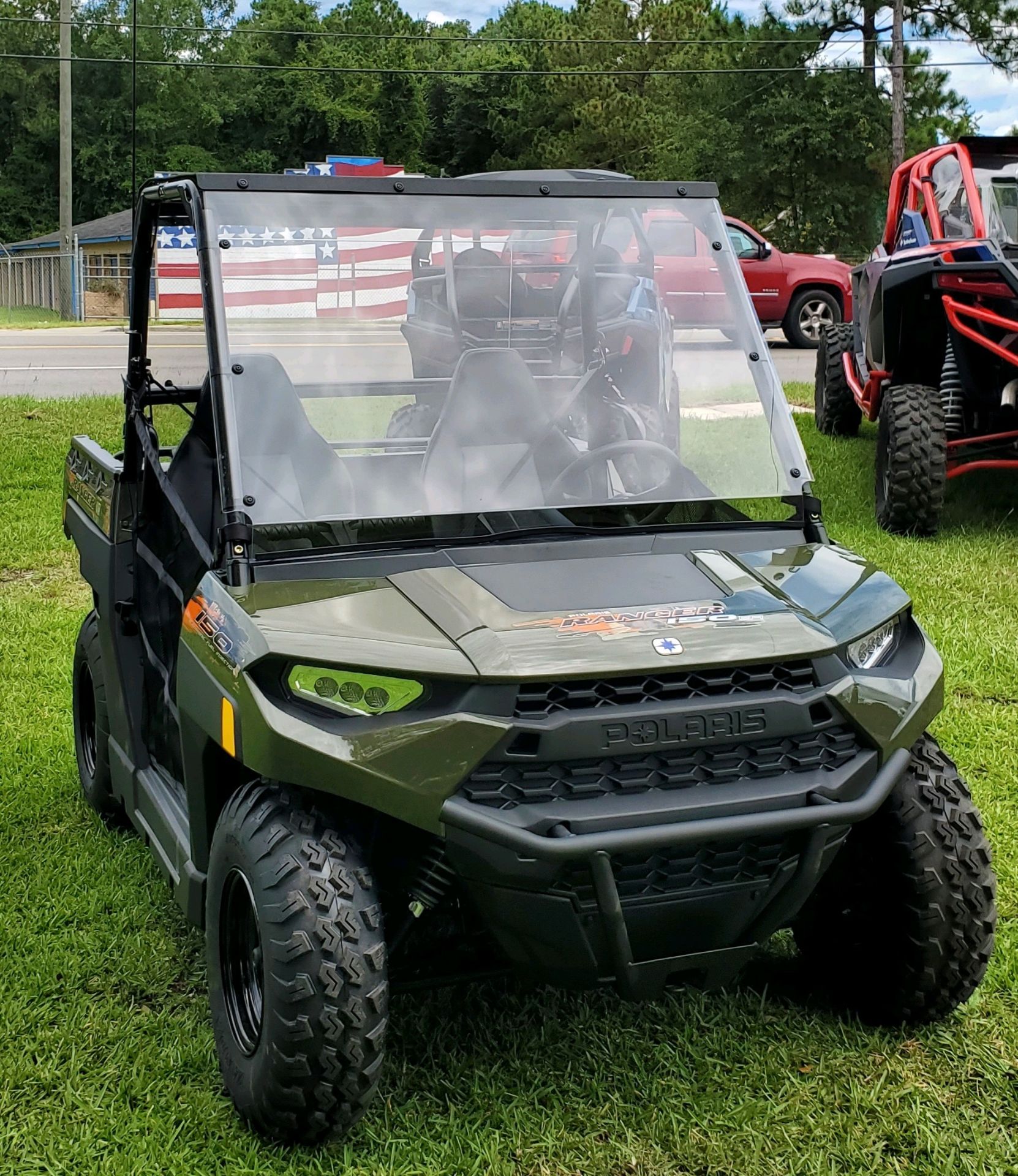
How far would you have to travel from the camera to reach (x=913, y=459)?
7.79 m

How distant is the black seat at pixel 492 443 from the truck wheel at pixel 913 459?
4909mm

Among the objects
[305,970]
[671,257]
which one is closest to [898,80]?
[671,257]

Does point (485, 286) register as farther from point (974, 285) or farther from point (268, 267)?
point (974, 285)

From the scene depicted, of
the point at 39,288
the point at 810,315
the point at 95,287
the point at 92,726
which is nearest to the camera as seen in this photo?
the point at 92,726

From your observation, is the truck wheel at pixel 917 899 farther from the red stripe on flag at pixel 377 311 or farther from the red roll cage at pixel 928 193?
the red roll cage at pixel 928 193

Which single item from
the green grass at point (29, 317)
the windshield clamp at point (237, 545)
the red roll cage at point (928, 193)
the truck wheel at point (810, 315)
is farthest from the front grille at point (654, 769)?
the green grass at point (29, 317)

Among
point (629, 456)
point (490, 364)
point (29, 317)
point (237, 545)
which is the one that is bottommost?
point (29, 317)

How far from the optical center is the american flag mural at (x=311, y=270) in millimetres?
3160

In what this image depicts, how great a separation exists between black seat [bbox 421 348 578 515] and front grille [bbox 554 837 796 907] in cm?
93

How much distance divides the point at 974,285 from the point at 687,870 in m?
5.73

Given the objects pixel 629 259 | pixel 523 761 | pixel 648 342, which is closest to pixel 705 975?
pixel 523 761

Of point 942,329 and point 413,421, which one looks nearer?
point 413,421

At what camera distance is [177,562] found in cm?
351

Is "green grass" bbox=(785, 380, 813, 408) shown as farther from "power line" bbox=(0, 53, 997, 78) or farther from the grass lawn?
"power line" bbox=(0, 53, 997, 78)
